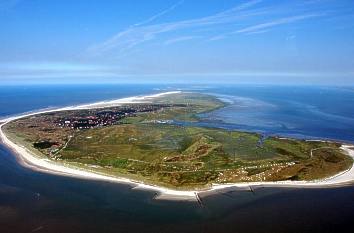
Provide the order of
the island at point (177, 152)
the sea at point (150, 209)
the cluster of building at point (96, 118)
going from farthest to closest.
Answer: the cluster of building at point (96, 118), the island at point (177, 152), the sea at point (150, 209)

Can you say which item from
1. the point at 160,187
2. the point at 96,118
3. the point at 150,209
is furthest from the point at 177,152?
the point at 96,118

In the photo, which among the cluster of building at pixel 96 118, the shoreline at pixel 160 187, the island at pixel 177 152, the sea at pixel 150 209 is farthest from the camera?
the cluster of building at pixel 96 118

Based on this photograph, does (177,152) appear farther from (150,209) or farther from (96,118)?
(96,118)

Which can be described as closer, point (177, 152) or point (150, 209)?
point (150, 209)

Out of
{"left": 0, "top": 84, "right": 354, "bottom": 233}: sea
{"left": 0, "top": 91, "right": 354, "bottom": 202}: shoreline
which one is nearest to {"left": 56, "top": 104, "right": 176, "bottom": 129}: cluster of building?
{"left": 0, "top": 91, "right": 354, "bottom": 202}: shoreline

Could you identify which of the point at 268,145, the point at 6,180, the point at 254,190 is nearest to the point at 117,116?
the point at 268,145

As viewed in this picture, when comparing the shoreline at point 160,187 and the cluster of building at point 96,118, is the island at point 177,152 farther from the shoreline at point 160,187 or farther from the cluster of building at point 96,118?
the shoreline at point 160,187

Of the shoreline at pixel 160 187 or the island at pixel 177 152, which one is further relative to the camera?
the island at pixel 177 152

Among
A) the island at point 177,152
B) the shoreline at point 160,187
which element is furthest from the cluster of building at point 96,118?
the shoreline at point 160,187

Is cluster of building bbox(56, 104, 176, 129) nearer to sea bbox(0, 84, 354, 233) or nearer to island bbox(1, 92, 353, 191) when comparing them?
island bbox(1, 92, 353, 191)
